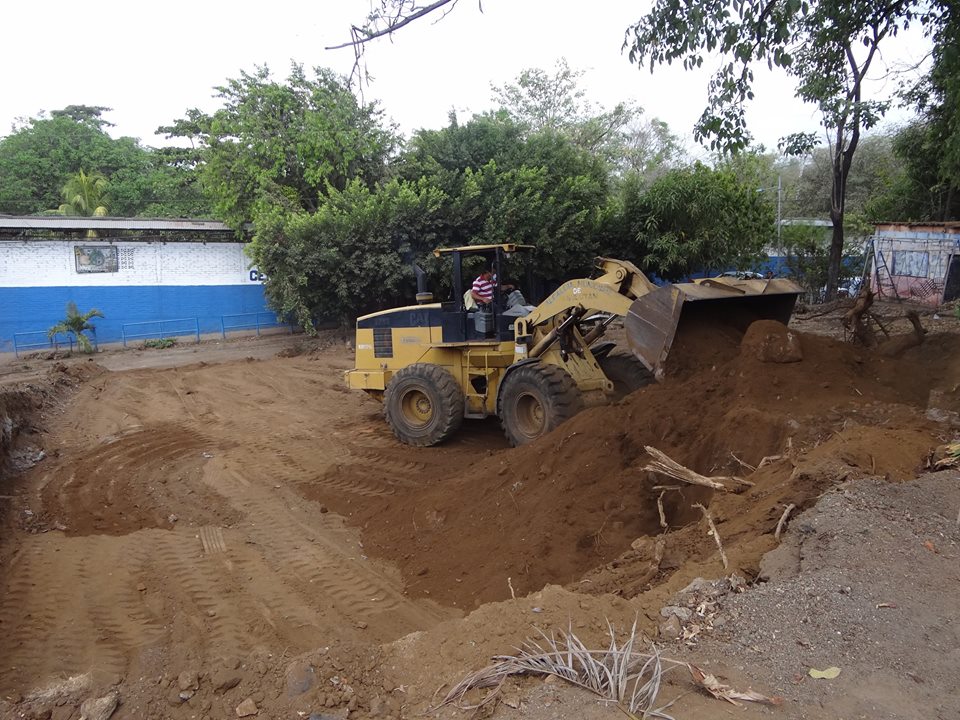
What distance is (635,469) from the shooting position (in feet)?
20.9

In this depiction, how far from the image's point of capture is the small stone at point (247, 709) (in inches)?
141

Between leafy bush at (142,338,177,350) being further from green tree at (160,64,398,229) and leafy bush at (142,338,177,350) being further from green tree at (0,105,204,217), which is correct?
green tree at (0,105,204,217)

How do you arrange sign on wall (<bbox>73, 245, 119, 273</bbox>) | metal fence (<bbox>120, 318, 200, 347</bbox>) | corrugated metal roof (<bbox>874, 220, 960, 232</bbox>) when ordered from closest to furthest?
corrugated metal roof (<bbox>874, 220, 960, 232</bbox>), sign on wall (<bbox>73, 245, 119, 273</bbox>), metal fence (<bbox>120, 318, 200, 347</bbox>)

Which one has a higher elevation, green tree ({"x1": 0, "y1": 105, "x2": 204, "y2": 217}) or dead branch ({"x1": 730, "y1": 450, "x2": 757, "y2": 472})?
green tree ({"x1": 0, "y1": 105, "x2": 204, "y2": 217})

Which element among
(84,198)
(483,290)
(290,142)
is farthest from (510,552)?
(84,198)

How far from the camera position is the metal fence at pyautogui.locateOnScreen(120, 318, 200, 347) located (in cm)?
2122


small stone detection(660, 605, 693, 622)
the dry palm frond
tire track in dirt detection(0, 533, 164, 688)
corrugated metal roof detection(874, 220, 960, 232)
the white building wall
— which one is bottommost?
tire track in dirt detection(0, 533, 164, 688)

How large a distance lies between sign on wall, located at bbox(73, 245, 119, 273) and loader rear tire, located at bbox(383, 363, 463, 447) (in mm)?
14696

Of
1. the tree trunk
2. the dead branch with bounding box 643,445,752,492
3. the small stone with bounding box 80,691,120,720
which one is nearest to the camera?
the small stone with bounding box 80,691,120,720

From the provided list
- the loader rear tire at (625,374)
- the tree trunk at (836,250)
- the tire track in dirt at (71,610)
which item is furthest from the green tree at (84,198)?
the tree trunk at (836,250)

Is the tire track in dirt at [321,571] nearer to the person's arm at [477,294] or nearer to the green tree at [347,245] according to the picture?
the person's arm at [477,294]

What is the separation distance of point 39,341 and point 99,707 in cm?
1905

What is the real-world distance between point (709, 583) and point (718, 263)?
18440mm

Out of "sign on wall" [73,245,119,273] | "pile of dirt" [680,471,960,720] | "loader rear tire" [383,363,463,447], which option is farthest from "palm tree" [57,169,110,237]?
"pile of dirt" [680,471,960,720]
